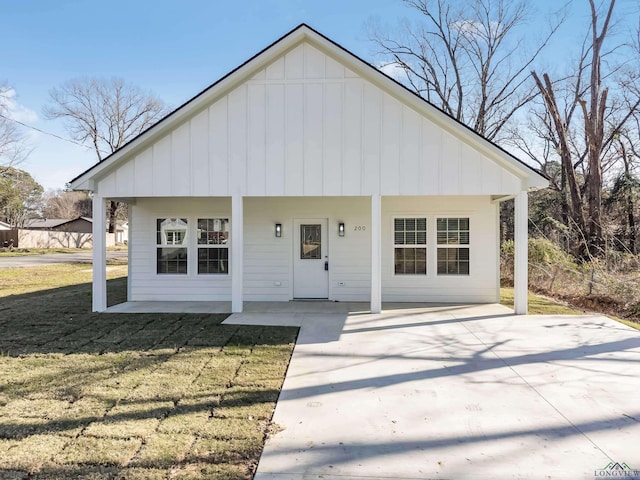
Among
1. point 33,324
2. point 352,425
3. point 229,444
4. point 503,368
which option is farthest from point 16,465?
point 33,324

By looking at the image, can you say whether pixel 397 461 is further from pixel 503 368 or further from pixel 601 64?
pixel 601 64

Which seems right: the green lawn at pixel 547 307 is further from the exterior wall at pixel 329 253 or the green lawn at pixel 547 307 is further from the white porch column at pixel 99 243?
the white porch column at pixel 99 243

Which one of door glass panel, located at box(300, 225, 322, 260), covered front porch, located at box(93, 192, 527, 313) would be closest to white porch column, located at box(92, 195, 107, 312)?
covered front porch, located at box(93, 192, 527, 313)

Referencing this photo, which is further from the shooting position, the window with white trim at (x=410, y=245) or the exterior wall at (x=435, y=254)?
the window with white trim at (x=410, y=245)

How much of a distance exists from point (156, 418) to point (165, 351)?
2.23 metres

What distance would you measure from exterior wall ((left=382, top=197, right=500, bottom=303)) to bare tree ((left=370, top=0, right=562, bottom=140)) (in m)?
14.4

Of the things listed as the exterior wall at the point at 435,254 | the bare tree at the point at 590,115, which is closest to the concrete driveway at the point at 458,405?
the exterior wall at the point at 435,254

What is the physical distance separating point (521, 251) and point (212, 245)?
285 inches

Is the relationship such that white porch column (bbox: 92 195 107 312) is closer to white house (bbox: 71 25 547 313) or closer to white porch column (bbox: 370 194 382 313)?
white house (bbox: 71 25 547 313)

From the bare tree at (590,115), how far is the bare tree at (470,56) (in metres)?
2.44

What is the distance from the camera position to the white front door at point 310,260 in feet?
32.3

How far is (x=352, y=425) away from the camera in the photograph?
347 centimetres

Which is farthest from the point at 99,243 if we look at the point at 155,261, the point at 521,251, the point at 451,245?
the point at 521,251

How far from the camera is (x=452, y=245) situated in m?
9.77
